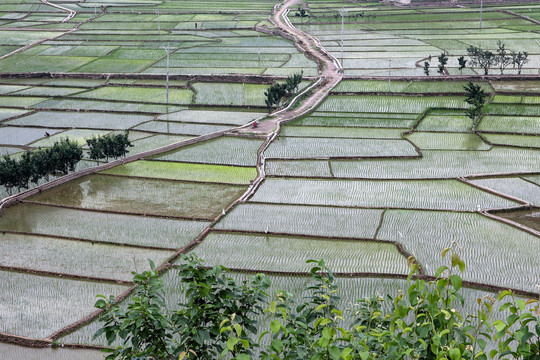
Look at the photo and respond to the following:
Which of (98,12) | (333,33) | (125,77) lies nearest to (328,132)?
(125,77)

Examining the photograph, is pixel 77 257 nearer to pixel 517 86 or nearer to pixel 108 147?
pixel 108 147

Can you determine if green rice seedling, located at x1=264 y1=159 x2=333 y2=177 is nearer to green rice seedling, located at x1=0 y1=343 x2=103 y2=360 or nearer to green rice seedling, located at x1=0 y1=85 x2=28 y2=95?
green rice seedling, located at x1=0 y1=343 x2=103 y2=360

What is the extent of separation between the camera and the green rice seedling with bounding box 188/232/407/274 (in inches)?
523

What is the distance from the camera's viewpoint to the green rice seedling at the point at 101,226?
15.2 m

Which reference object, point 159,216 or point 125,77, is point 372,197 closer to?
point 159,216

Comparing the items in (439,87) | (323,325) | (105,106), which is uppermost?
(323,325)

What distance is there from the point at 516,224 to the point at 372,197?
3.86 metres

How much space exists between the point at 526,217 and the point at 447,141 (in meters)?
6.85

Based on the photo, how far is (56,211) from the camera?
1711 cm

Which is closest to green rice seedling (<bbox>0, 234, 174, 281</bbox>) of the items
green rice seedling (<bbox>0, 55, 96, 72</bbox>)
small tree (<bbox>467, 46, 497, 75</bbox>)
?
small tree (<bbox>467, 46, 497, 75</bbox>)

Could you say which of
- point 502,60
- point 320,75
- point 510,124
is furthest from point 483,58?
point 320,75

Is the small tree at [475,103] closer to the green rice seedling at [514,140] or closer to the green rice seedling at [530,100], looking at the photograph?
the green rice seedling at [514,140]

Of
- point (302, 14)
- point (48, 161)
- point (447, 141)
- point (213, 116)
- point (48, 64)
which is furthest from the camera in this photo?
point (302, 14)

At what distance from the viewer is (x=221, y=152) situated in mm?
22078
